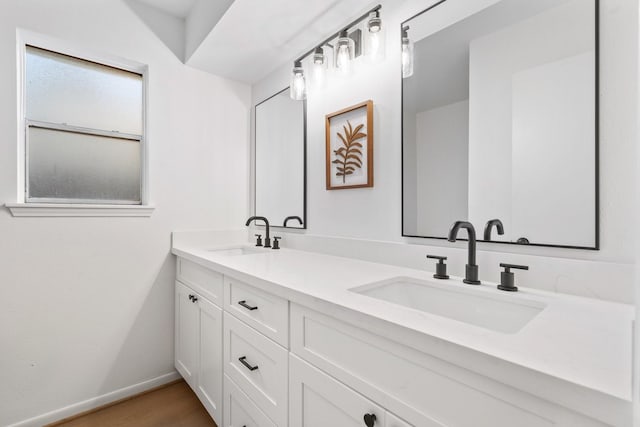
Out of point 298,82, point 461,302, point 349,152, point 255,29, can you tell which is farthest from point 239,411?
point 255,29

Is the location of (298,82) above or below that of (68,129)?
above

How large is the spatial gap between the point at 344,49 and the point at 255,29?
23.1 inches

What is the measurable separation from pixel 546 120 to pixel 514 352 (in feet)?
2.55

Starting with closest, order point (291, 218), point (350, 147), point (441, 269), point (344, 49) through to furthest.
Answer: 1. point (441, 269)
2. point (344, 49)
3. point (350, 147)
4. point (291, 218)

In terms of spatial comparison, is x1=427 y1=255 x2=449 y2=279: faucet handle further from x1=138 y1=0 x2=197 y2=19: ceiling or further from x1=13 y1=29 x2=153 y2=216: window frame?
x1=138 y1=0 x2=197 y2=19: ceiling

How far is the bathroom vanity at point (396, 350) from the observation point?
0.50 metres

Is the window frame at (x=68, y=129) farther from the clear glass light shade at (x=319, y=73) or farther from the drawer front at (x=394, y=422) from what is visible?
the drawer front at (x=394, y=422)

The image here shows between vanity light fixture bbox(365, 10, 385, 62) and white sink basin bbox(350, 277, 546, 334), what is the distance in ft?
3.21

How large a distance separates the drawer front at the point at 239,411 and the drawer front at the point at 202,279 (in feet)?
1.23

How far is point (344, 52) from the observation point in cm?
148

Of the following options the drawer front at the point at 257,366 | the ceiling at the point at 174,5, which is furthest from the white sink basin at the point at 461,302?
the ceiling at the point at 174,5

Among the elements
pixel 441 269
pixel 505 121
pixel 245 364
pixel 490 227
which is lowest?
pixel 245 364

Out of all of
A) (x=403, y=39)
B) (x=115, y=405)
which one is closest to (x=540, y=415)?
(x=403, y=39)

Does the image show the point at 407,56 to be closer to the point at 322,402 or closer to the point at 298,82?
the point at 298,82
